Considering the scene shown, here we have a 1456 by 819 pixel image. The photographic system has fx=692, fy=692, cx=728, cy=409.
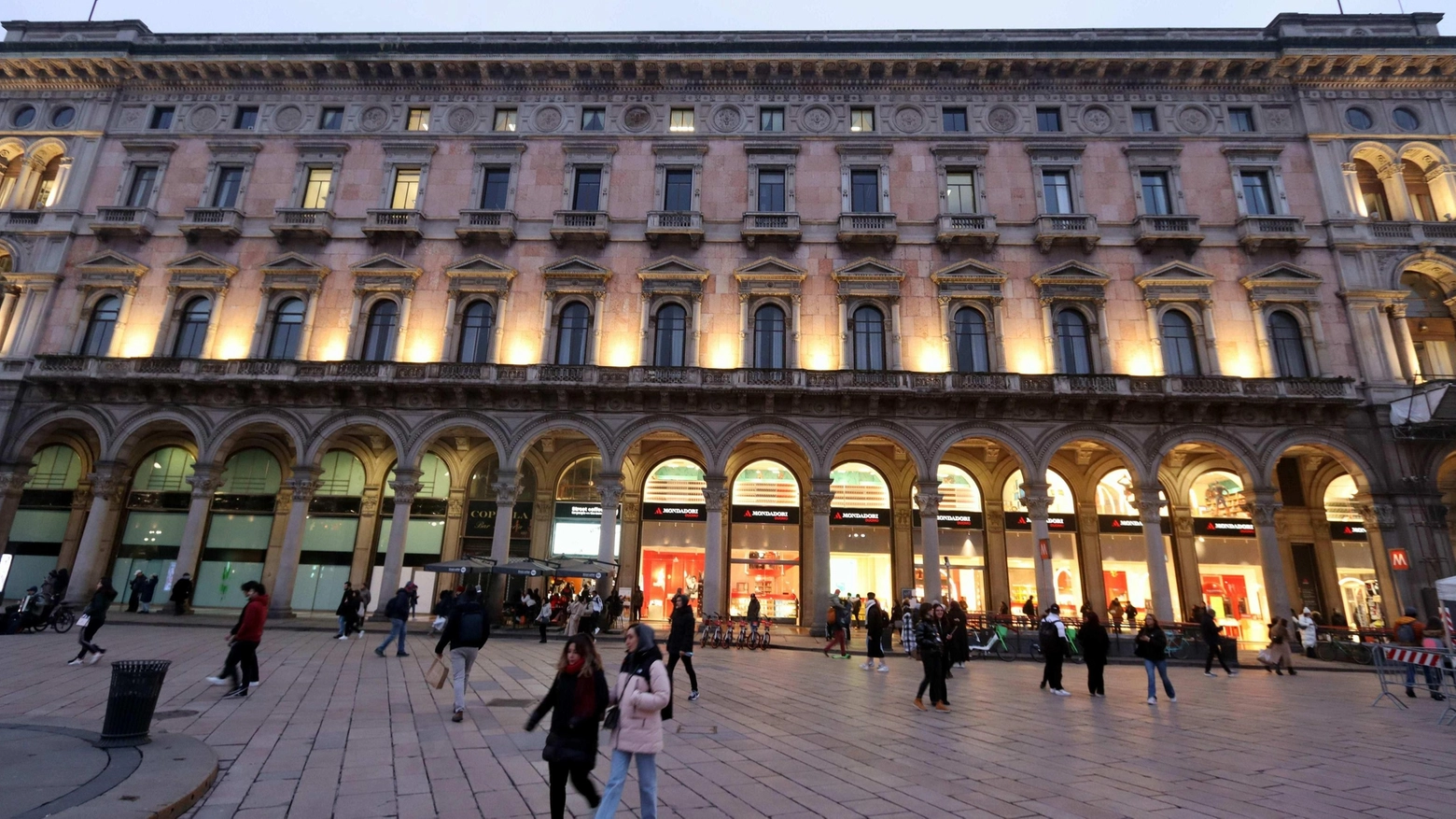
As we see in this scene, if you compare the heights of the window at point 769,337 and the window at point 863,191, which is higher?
the window at point 863,191

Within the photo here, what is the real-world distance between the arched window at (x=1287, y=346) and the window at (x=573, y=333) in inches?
989

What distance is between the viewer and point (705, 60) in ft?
92.8

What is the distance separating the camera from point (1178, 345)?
25469mm

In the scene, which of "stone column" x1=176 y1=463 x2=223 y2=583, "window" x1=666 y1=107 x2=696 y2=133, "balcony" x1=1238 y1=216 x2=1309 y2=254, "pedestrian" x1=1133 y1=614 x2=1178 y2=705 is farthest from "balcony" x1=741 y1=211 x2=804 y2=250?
"stone column" x1=176 y1=463 x2=223 y2=583

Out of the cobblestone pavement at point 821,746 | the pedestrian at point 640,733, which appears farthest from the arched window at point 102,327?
the pedestrian at point 640,733

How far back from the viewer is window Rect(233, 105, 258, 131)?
1155 inches

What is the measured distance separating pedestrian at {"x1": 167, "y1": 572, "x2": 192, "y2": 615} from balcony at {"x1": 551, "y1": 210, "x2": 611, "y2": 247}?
56.6 feet

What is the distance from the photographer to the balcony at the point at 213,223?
1069 inches

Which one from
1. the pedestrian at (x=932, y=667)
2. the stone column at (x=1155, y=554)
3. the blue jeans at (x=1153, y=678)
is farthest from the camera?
the stone column at (x=1155, y=554)

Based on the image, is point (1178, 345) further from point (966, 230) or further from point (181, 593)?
point (181, 593)

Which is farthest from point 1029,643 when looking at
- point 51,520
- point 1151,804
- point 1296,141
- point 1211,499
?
point 51,520

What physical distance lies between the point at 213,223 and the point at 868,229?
25718 mm

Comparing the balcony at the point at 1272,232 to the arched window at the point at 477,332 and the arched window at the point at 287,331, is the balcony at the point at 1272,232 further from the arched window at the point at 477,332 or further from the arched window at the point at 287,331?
the arched window at the point at 287,331

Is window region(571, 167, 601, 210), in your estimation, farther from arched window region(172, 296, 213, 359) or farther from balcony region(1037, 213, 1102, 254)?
balcony region(1037, 213, 1102, 254)
